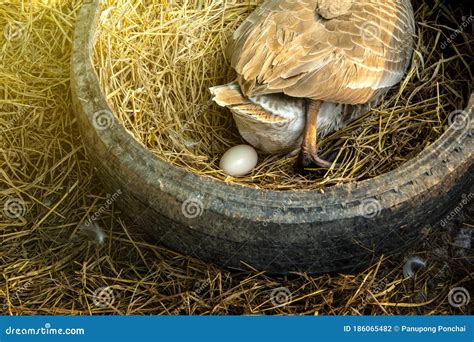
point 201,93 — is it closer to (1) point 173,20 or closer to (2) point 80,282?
(1) point 173,20

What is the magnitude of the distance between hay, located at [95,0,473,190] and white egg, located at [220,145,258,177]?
0.11 ft

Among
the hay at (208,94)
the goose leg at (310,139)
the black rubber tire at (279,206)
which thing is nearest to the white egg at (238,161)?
the hay at (208,94)

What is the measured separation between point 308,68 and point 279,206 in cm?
53

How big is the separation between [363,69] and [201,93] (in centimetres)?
67

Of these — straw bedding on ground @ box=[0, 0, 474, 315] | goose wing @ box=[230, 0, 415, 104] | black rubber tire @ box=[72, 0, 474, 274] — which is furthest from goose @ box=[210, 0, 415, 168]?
straw bedding on ground @ box=[0, 0, 474, 315]

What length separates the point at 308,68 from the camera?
2350 mm

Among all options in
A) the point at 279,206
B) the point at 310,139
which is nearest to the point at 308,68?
the point at 310,139

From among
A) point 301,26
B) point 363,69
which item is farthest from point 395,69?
point 301,26

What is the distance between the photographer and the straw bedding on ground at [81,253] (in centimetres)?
237

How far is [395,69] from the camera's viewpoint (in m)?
2.60

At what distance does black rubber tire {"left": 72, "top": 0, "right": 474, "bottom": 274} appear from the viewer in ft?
6.97

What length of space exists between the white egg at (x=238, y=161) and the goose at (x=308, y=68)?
0.07 meters

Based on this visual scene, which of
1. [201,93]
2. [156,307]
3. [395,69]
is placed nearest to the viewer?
[156,307]

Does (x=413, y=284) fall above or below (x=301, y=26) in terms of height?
below
